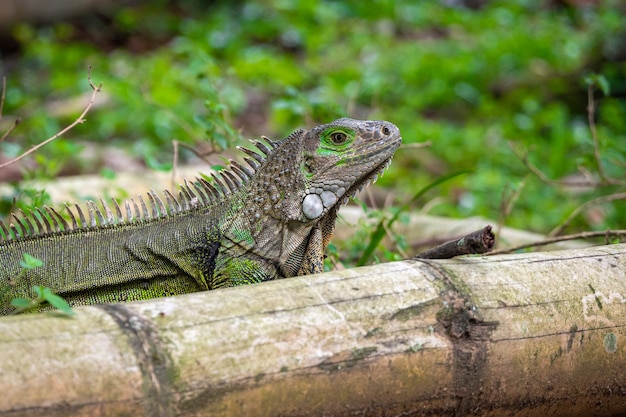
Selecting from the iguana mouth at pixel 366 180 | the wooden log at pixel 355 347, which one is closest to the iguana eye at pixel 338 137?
the iguana mouth at pixel 366 180

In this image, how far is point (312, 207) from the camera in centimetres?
367

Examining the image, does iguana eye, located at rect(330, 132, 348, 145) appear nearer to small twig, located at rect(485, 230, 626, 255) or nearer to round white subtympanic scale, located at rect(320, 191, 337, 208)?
round white subtympanic scale, located at rect(320, 191, 337, 208)

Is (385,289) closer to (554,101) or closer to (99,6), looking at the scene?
(554,101)

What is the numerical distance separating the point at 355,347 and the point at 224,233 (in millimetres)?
1233

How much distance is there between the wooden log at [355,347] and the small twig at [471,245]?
58mm

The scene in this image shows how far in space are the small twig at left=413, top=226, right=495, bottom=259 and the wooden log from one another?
58 millimetres

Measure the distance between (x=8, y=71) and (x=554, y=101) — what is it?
764 cm

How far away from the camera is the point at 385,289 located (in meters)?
2.76

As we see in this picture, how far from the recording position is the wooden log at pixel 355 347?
2375mm

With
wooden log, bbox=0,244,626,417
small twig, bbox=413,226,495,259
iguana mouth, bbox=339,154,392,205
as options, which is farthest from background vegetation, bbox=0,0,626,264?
wooden log, bbox=0,244,626,417

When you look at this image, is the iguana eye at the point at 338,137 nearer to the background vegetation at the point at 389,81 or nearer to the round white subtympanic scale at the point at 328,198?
the round white subtympanic scale at the point at 328,198

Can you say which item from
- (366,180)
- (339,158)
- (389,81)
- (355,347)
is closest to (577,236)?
(366,180)

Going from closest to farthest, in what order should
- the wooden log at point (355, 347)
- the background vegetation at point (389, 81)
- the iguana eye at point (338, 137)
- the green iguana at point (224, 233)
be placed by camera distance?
the wooden log at point (355, 347) → the green iguana at point (224, 233) → the iguana eye at point (338, 137) → the background vegetation at point (389, 81)

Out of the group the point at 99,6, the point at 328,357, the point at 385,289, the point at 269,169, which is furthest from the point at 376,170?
the point at 99,6
